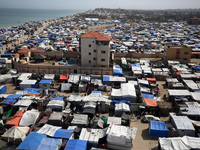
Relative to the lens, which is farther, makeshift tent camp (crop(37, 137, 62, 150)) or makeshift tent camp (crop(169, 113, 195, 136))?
makeshift tent camp (crop(169, 113, 195, 136))

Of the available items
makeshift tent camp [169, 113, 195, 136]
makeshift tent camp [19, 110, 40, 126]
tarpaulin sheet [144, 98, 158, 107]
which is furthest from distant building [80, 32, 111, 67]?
makeshift tent camp [169, 113, 195, 136]

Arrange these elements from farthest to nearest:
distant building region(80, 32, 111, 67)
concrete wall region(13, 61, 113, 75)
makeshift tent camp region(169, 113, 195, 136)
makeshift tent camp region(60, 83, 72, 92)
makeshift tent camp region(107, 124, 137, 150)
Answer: distant building region(80, 32, 111, 67) < concrete wall region(13, 61, 113, 75) < makeshift tent camp region(60, 83, 72, 92) < makeshift tent camp region(169, 113, 195, 136) < makeshift tent camp region(107, 124, 137, 150)

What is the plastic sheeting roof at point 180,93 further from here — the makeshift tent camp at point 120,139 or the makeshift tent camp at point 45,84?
the makeshift tent camp at point 45,84

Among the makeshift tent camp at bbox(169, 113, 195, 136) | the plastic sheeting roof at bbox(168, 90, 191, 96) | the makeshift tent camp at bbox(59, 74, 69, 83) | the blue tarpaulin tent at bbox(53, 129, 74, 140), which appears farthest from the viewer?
the makeshift tent camp at bbox(59, 74, 69, 83)

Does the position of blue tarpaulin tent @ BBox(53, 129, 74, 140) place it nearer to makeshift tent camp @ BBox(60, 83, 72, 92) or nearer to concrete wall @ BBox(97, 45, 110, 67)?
makeshift tent camp @ BBox(60, 83, 72, 92)

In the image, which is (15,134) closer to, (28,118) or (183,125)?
(28,118)

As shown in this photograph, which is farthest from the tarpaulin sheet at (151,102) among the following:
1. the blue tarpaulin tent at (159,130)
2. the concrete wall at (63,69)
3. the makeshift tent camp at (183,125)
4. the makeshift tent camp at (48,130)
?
the makeshift tent camp at (48,130)
